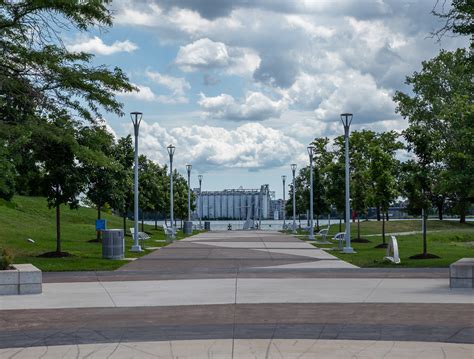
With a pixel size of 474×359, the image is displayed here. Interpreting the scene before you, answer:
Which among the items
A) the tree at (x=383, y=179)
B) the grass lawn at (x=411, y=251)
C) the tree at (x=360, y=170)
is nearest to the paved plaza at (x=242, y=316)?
the grass lawn at (x=411, y=251)

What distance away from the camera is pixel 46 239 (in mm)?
35781

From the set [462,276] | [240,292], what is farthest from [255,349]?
[462,276]

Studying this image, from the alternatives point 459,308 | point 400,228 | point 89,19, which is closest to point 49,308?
point 459,308

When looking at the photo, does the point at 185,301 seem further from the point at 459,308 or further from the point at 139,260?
the point at 139,260

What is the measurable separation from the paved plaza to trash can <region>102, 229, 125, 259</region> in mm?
6128

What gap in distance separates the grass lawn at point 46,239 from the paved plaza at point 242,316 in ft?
12.1

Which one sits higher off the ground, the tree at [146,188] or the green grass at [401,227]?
the tree at [146,188]

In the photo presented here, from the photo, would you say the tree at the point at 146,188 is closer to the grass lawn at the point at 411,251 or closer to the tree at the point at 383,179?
the grass lawn at the point at 411,251

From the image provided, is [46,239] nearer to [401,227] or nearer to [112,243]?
[112,243]

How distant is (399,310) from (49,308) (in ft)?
20.2

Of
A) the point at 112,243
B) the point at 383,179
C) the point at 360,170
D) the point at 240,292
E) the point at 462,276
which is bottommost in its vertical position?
the point at 240,292

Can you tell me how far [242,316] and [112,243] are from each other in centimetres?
1509

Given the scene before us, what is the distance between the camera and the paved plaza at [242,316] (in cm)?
927

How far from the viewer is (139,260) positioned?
88.9 feet
